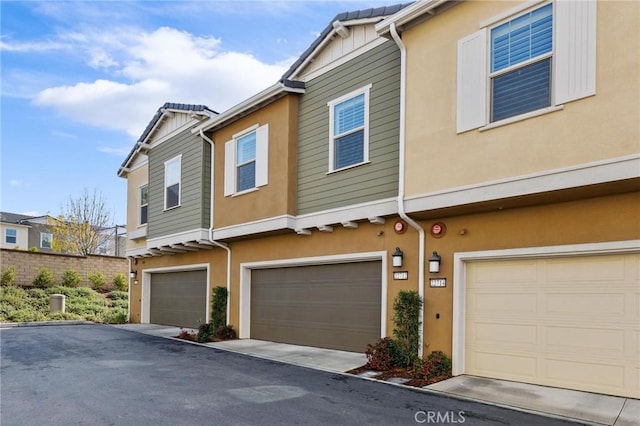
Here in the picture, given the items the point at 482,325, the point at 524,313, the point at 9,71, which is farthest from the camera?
the point at 9,71

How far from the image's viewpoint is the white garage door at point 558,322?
5926mm

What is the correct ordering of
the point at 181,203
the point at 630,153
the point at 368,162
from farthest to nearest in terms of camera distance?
1. the point at 181,203
2. the point at 368,162
3. the point at 630,153

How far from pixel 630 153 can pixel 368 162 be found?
14.5 feet

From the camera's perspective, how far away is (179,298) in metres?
15.6

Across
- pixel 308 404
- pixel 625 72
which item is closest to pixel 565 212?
pixel 625 72

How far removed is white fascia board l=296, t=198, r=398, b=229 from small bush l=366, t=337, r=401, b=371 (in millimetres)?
2274

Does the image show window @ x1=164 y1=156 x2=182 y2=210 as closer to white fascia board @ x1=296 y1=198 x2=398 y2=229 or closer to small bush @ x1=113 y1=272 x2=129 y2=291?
white fascia board @ x1=296 y1=198 x2=398 y2=229

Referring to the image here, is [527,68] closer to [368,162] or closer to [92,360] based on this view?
[368,162]

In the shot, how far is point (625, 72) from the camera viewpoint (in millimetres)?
5395

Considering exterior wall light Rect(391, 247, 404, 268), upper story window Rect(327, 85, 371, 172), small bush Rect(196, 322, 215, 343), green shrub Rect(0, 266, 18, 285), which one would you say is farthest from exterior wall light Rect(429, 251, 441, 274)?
green shrub Rect(0, 266, 18, 285)

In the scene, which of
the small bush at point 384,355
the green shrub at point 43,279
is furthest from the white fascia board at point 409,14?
the green shrub at point 43,279

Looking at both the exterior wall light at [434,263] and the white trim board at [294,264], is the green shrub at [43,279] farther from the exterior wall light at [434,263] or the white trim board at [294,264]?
the exterior wall light at [434,263]

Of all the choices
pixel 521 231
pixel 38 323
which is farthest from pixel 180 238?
pixel 521 231

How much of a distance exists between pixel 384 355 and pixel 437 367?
97cm
